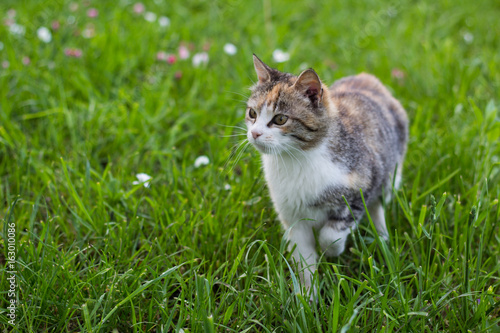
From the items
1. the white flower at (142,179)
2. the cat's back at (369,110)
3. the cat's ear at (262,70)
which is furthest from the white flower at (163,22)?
the cat's ear at (262,70)

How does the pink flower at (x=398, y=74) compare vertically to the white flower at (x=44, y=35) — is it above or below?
above

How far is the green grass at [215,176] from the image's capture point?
8.35 ft

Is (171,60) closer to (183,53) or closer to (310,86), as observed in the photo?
(183,53)

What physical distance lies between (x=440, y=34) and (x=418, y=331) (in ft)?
16.1

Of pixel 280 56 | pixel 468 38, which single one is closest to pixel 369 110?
pixel 280 56

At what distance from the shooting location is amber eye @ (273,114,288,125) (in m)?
2.85

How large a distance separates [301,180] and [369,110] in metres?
0.89

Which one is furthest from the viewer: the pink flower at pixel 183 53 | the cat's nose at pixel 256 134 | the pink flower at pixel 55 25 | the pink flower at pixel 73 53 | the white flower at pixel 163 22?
the white flower at pixel 163 22

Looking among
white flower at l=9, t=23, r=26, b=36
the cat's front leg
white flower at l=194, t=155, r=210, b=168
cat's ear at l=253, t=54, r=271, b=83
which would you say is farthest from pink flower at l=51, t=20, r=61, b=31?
the cat's front leg

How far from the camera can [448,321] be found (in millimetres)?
2574

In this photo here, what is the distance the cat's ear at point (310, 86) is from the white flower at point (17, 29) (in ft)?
13.2

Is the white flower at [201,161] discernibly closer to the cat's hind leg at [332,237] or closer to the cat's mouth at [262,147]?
the cat's mouth at [262,147]

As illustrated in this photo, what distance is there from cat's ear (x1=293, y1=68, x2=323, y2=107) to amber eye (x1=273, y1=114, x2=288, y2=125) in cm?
20

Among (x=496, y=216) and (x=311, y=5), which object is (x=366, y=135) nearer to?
(x=496, y=216)
